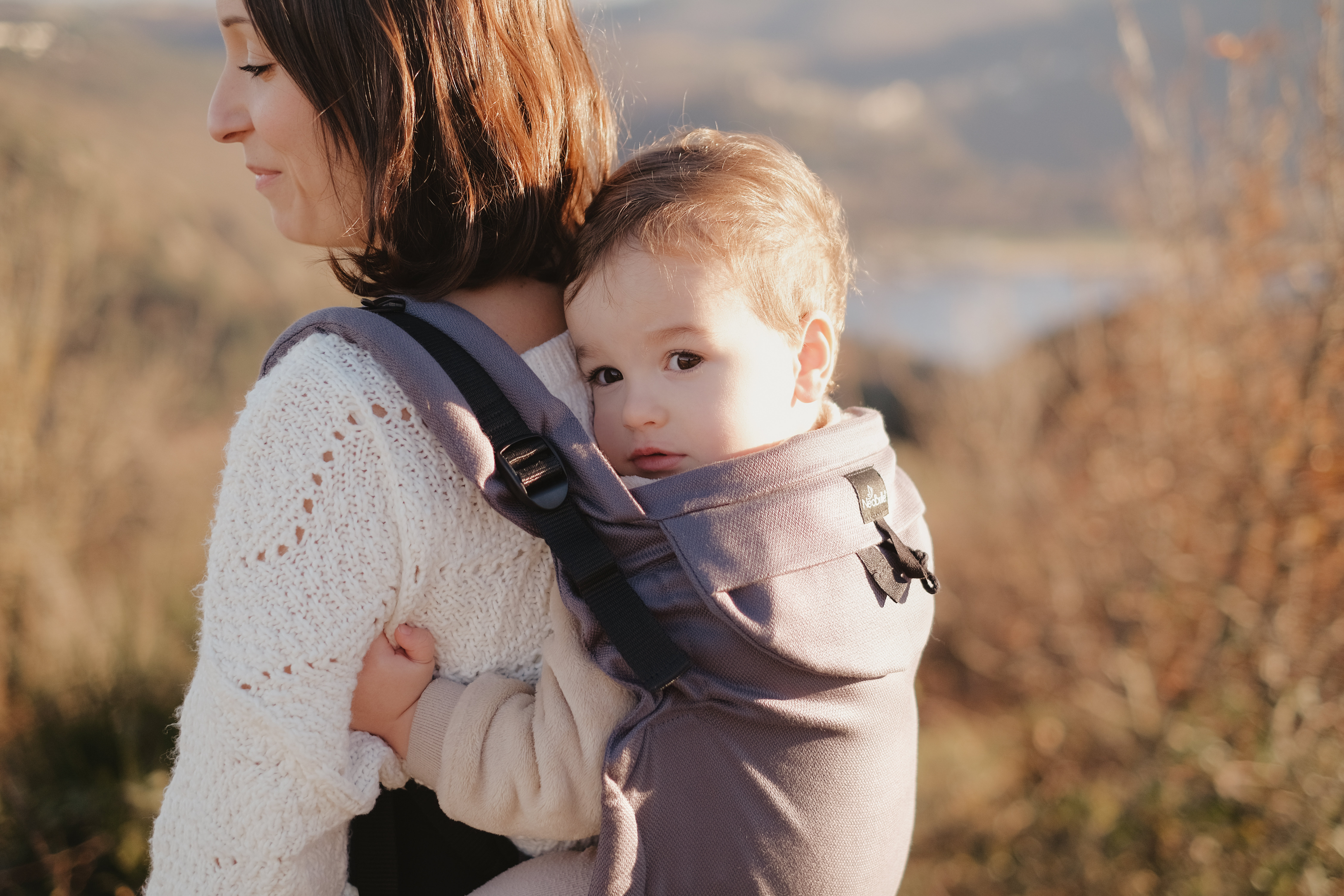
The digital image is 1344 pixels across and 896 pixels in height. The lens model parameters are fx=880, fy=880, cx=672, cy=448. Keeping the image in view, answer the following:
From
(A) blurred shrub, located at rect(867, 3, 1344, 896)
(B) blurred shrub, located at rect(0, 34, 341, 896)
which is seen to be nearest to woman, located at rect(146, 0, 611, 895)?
(B) blurred shrub, located at rect(0, 34, 341, 896)

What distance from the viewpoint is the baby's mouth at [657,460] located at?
1.48m

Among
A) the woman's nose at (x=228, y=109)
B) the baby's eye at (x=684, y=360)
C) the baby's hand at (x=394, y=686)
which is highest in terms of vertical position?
the woman's nose at (x=228, y=109)

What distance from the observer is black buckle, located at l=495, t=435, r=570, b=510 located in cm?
119

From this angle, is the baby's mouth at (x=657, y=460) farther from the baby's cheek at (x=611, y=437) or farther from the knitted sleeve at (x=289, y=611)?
the knitted sleeve at (x=289, y=611)


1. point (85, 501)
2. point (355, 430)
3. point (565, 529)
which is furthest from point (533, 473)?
point (85, 501)

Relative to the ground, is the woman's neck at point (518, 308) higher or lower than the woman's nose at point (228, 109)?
lower

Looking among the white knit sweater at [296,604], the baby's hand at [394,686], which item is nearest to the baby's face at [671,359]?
the white knit sweater at [296,604]

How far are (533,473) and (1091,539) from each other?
4246 mm

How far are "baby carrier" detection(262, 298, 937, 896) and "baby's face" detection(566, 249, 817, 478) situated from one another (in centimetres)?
18

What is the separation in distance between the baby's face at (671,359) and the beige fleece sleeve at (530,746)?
350 mm

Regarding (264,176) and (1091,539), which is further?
(1091,539)

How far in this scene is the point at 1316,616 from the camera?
3.73 metres

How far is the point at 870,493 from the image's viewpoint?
54.2 inches

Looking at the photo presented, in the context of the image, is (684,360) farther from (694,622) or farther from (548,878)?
(548,878)
